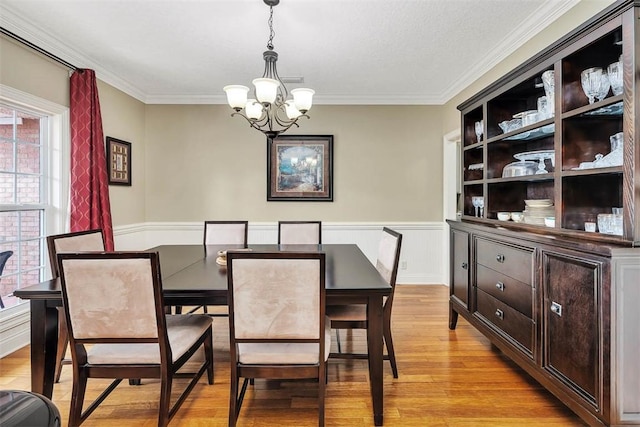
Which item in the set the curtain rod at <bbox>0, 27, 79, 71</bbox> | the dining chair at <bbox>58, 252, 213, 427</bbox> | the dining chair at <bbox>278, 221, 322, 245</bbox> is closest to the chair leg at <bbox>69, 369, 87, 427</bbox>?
the dining chair at <bbox>58, 252, 213, 427</bbox>

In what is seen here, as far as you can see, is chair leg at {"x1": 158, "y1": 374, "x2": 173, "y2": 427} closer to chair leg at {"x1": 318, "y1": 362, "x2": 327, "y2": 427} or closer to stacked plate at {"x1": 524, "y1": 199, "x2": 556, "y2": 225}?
chair leg at {"x1": 318, "y1": 362, "x2": 327, "y2": 427}

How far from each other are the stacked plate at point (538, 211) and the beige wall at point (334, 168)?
2.32 metres

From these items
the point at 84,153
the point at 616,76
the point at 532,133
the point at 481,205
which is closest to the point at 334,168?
the point at 481,205

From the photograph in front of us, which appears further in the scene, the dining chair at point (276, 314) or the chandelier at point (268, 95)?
the chandelier at point (268, 95)

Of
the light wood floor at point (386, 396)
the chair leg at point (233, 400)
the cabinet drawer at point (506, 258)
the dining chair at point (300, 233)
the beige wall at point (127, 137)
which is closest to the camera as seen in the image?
the chair leg at point (233, 400)

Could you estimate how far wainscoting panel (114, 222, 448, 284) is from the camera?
4.55 m

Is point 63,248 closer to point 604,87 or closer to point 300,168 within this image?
point 300,168

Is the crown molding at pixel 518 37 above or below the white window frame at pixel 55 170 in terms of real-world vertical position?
above

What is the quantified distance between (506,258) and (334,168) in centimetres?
268

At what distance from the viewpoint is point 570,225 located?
186 centimetres

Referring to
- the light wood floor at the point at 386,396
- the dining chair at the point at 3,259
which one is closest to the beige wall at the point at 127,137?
the dining chair at the point at 3,259

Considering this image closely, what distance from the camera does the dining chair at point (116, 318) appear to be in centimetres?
155

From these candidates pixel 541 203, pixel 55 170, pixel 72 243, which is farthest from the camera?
pixel 55 170

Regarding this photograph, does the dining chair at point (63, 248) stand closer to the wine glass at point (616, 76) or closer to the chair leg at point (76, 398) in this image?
the chair leg at point (76, 398)
